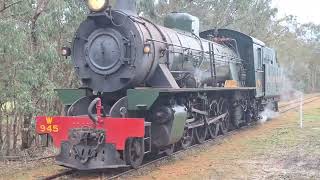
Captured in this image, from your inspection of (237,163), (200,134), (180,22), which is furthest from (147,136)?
(180,22)

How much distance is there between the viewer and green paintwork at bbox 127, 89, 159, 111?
921 centimetres

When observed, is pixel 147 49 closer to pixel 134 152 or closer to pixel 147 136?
pixel 147 136

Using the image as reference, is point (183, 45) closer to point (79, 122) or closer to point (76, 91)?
point (76, 91)

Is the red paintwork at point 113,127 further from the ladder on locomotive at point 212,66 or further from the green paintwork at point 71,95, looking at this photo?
the ladder on locomotive at point 212,66

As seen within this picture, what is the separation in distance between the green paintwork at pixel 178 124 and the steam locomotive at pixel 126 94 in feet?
0.05

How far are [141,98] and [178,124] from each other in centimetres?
128

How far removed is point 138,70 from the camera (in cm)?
952

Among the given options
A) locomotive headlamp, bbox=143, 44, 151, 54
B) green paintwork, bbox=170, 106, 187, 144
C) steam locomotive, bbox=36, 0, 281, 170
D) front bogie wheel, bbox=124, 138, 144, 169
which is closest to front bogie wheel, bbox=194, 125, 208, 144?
steam locomotive, bbox=36, 0, 281, 170

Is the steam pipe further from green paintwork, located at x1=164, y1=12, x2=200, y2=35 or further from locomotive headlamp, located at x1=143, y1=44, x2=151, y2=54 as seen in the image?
green paintwork, located at x1=164, y1=12, x2=200, y2=35

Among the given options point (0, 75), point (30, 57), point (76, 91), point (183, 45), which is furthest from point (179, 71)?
point (0, 75)

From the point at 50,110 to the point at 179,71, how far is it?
16.2 ft

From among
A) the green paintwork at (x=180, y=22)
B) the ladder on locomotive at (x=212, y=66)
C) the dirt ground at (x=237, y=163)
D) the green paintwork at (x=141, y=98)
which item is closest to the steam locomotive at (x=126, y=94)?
the green paintwork at (x=141, y=98)

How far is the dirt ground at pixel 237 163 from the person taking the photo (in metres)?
8.91

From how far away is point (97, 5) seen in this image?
9.60 metres
